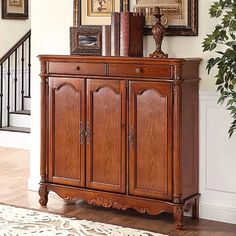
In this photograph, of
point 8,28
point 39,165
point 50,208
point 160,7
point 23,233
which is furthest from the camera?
point 8,28

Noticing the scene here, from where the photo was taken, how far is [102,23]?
15.8ft

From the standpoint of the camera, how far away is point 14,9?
8.22m

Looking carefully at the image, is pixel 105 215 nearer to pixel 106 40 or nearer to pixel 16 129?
pixel 106 40

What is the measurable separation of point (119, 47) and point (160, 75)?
0.50 metres

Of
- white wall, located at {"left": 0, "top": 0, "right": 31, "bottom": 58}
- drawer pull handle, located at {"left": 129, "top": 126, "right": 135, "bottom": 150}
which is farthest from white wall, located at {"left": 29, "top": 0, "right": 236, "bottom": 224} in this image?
white wall, located at {"left": 0, "top": 0, "right": 31, "bottom": 58}

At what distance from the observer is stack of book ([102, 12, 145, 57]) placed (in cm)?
441

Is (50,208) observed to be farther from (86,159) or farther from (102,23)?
(102,23)

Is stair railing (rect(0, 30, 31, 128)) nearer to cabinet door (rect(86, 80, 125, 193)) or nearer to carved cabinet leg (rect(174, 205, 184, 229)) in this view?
cabinet door (rect(86, 80, 125, 193))

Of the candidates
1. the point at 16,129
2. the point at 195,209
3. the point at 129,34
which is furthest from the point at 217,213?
the point at 16,129

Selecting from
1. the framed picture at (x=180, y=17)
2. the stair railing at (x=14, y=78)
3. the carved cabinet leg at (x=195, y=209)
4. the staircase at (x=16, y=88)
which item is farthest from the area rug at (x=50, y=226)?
the stair railing at (x=14, y=78)

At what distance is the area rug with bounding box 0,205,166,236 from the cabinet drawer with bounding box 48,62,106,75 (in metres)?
1.05

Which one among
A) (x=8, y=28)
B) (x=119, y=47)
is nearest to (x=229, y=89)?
(x=119, y=47)

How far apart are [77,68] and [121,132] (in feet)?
1.93

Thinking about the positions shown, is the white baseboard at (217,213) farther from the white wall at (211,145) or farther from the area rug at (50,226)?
the area rug at (50,226)
